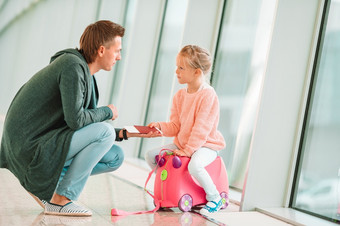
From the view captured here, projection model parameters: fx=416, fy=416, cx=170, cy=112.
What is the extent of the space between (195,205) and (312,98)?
101 centimetres

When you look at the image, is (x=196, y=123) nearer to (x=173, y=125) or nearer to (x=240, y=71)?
(x=173, y=125)

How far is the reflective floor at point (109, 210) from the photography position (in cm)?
180

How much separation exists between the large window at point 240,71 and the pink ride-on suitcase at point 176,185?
848mm

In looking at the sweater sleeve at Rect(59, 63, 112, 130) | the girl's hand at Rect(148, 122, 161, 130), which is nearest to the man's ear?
the sweater sleeve at Rect(59, 63, 112, 130)

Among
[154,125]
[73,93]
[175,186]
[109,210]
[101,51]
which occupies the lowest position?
[109,210]

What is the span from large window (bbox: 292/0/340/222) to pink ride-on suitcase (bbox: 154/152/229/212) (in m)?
0.67

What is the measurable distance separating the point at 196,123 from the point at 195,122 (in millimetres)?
14

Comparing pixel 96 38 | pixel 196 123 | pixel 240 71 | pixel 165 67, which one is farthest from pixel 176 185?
pixel 165 67

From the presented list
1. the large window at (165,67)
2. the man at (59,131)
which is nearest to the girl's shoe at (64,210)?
the man at (59,131)

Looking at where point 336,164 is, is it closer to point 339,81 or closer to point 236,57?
point 339,81

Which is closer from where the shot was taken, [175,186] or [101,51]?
[101,51]

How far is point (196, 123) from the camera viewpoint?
2.37 m

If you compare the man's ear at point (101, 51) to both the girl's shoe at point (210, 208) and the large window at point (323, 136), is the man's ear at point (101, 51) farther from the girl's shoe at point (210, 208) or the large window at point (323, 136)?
the large window at point (323, 136)

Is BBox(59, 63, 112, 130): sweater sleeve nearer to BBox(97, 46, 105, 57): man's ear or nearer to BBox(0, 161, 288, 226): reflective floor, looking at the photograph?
BBox(97, 46, 105, 57): man's ear
